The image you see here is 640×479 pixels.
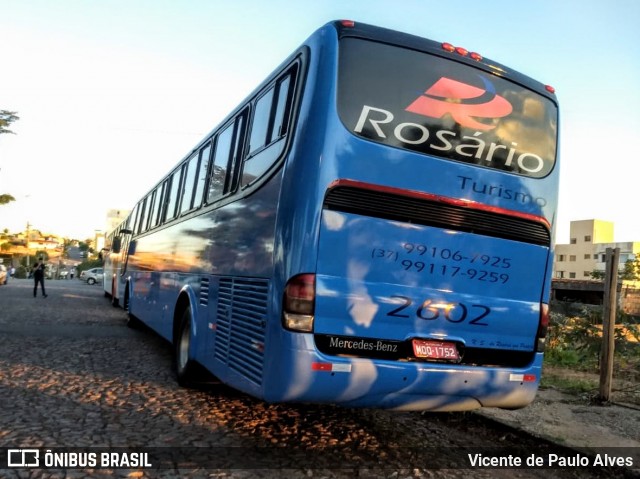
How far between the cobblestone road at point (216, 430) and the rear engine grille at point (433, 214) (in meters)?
2.02

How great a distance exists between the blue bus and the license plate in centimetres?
1

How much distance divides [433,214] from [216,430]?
9.26 ft

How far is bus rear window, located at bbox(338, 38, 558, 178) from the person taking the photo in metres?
4.52

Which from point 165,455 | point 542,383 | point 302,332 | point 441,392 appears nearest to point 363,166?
point 302,332

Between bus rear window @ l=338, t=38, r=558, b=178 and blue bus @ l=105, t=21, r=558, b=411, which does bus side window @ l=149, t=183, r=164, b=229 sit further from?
bus rear window @ l=338, t=38, r=558, b=178

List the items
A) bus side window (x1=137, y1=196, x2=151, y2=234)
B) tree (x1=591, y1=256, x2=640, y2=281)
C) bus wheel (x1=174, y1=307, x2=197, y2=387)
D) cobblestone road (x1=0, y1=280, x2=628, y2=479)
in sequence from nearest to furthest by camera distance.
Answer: cobblestone road (x1=0, y1=280, x2=628, y2=479) → bus wheel (x1=174, y1=307, x2=197, y2=387) → tree (x1=591, y1=256, x2=640, y2=281) → bus side window (x1=137, y1=196, x2=151, y2=234)

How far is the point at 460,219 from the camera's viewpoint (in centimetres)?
472

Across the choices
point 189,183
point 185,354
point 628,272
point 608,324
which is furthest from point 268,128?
point 628,272

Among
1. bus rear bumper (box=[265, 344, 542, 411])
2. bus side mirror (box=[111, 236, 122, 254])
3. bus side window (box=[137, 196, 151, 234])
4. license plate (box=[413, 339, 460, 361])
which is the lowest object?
bus rear bumper (box=[265, 344, 542, 411])

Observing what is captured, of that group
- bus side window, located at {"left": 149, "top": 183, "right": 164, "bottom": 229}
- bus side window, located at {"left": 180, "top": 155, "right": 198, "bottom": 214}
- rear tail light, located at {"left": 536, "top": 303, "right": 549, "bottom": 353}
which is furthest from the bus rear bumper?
bus side window, located at {"left": 149, "top": 183, "right": 164, "bottom": 229}

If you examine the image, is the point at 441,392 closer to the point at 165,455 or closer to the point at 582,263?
the point at 165,455

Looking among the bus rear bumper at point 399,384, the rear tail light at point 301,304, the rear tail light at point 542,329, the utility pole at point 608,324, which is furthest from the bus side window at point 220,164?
the utility pole at point 608,324

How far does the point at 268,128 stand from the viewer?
17.0 ft

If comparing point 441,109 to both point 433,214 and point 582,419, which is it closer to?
point 433,214
